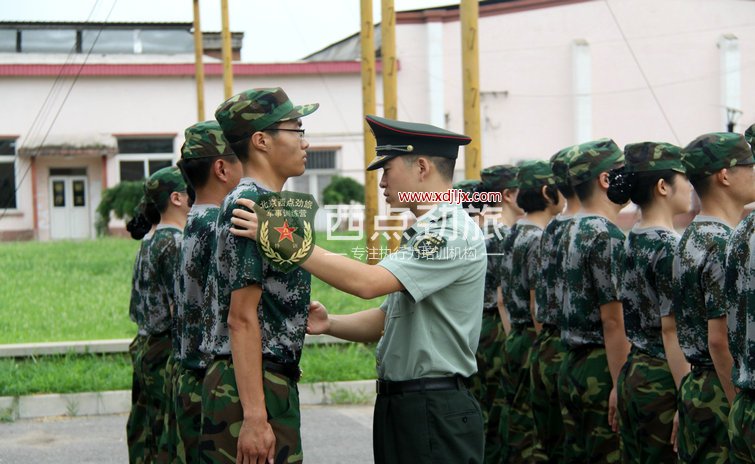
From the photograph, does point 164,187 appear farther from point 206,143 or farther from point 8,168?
point 8,168

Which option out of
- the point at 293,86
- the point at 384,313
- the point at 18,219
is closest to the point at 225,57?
the point at 293,86

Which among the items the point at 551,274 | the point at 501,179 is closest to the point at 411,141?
the point at 551,274

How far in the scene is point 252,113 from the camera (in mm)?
3883

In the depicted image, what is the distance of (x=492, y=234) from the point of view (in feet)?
25.7

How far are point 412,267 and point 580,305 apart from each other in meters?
2.11

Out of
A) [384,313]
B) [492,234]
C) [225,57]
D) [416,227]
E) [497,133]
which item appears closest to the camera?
[416,227]

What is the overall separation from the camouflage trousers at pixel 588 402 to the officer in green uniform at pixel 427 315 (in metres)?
1.84

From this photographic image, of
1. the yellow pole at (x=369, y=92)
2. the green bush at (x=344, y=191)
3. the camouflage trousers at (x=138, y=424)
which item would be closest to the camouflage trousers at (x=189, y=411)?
the camouflage trousers at (x=138, y=424)

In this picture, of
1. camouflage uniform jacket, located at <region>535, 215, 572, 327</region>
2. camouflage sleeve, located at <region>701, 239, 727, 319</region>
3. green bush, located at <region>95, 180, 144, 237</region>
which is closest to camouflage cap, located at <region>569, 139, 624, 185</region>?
camouflage uniform jacket, located at <region>535, 215, 572, 327</region>

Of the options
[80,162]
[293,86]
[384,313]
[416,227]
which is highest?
[293,86]

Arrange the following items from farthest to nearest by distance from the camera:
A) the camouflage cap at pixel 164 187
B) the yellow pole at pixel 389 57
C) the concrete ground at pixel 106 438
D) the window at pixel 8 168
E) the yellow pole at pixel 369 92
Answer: the window at pixel 8 168
the yellow pole at pixel 369 92
the yellow pole at pixel 389 57
the concrete ground at pixel 106 438
the camouflage cap at pixel 164 187

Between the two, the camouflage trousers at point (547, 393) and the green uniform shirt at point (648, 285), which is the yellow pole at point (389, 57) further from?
the green uniform shirt at point (648, 285)

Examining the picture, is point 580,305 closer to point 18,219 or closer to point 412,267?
point 412,267

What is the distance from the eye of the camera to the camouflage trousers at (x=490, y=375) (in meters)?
A: 7.66
